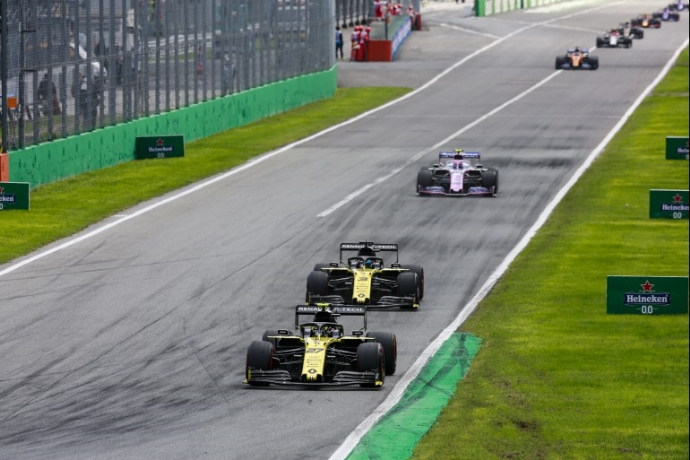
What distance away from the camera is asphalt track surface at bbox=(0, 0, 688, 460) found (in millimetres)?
17469

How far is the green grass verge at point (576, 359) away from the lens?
643 inches

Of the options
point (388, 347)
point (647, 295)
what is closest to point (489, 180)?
point (647, 295)

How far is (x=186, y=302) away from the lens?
24.9 metres

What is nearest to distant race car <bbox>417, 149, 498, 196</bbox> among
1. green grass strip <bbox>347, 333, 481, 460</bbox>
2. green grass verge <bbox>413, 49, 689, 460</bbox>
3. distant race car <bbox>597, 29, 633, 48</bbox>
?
green grass verge <bbox>413, 49, 689, 460</bbox>

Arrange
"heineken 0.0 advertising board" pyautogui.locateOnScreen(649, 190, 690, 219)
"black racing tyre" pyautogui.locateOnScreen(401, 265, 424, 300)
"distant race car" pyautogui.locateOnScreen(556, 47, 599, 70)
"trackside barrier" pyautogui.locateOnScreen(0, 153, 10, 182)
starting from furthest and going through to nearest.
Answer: "distant race car" pyautogui.locateOnScreen(556, 47, 599, 70) → "trackside barrier" pyautogui.locateOnScreen(0, 153, 10, 182) → "heineken 0.0 advertising board" pyautogui.locateOnScreen(649, 190, 690, 219) → "black racing tyre" pyautogui.locateOnScreen(401, 265, 424, 300)

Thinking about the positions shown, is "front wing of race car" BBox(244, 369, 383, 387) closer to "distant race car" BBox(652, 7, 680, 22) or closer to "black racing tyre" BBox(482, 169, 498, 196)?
"black racing tyre" BBox(482, 169, 498, 196)

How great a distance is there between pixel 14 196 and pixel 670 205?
1414cm

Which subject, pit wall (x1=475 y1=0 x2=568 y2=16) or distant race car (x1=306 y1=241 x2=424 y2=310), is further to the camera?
pit wall (x1=475 y1=0 x2=568 y2=16)

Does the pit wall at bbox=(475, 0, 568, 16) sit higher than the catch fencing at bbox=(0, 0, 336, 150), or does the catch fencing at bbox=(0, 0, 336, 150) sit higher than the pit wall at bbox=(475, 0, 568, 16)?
the pit wall at bbox=(475, 0, 568, 16)

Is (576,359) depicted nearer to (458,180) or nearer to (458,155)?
(458,180)

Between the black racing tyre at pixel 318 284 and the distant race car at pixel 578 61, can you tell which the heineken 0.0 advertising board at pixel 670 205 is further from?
the distant race car at pixel 578 61

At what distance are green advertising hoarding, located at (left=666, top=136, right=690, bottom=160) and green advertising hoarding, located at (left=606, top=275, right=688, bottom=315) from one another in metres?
21.4

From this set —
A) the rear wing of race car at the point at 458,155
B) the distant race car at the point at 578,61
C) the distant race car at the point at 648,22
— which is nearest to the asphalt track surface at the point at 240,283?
the rear wing of race car at the point at 458,155

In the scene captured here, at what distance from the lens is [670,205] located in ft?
103
